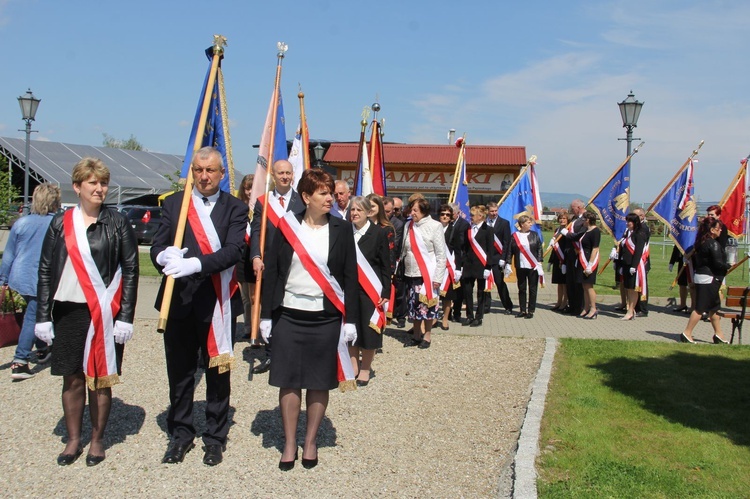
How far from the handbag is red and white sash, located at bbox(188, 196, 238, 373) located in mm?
4542

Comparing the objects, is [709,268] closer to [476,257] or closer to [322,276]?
[476,257]

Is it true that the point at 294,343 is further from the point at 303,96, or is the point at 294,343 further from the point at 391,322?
the point at 391,322

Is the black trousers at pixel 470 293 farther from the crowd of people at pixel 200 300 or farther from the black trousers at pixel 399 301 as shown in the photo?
the crowd of people at pixel 200 300

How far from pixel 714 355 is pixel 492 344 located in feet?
9.28

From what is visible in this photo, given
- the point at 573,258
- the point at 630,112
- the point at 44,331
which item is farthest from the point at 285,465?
the point at 630,112

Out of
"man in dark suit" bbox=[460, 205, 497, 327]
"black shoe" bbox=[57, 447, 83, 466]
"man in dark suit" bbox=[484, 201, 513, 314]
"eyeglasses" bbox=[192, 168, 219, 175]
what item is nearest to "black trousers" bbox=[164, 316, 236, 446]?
"black shoe" bbox=[57, 447, 83, 466]

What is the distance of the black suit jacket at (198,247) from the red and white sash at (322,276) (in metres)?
0.35

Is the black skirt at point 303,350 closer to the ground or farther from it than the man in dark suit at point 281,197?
closer to the ground

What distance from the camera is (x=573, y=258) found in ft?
41.8

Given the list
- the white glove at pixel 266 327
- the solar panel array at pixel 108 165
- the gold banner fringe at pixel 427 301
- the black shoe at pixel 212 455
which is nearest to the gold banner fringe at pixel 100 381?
the black shoe at pixel 212 455

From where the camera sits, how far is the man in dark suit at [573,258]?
1258cm

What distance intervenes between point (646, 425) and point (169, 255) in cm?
412

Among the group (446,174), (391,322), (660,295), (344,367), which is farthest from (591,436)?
(446,174)

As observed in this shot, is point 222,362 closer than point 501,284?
Yes
